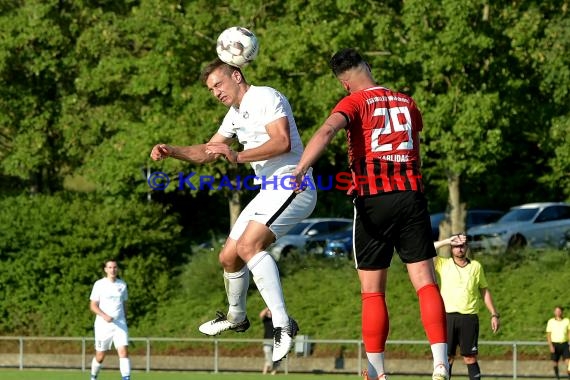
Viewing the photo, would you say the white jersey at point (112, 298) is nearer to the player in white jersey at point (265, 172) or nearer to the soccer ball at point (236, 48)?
the player in white jersey at point (265, 172)

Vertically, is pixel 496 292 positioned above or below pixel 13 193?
below

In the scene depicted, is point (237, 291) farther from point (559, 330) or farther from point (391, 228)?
point (559, 330)

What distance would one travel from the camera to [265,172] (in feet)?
37.2

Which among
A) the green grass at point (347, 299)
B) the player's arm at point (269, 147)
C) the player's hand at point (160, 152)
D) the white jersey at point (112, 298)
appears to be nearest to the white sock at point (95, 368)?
the white jersey at point (112, 298)

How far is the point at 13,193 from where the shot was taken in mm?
43188

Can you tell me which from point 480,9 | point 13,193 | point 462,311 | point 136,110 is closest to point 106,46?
point 136,110

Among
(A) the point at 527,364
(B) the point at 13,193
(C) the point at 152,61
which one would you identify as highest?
(C) the point at 152,61

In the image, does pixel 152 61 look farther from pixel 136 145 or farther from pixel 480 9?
pixel 480 9

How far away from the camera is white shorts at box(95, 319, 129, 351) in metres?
23.5

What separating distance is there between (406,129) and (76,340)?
2592cm

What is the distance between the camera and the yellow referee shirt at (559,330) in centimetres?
2866

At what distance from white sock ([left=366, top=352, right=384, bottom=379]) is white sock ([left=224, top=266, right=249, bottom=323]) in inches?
51.4

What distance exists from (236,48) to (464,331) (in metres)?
9.25

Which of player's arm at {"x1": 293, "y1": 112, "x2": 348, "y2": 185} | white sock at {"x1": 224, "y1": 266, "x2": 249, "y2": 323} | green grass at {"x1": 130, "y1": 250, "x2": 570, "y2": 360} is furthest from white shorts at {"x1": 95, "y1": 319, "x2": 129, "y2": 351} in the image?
player's arm at {"x1": 293, "y1": 112, "x2": 348, "y2": 185}
